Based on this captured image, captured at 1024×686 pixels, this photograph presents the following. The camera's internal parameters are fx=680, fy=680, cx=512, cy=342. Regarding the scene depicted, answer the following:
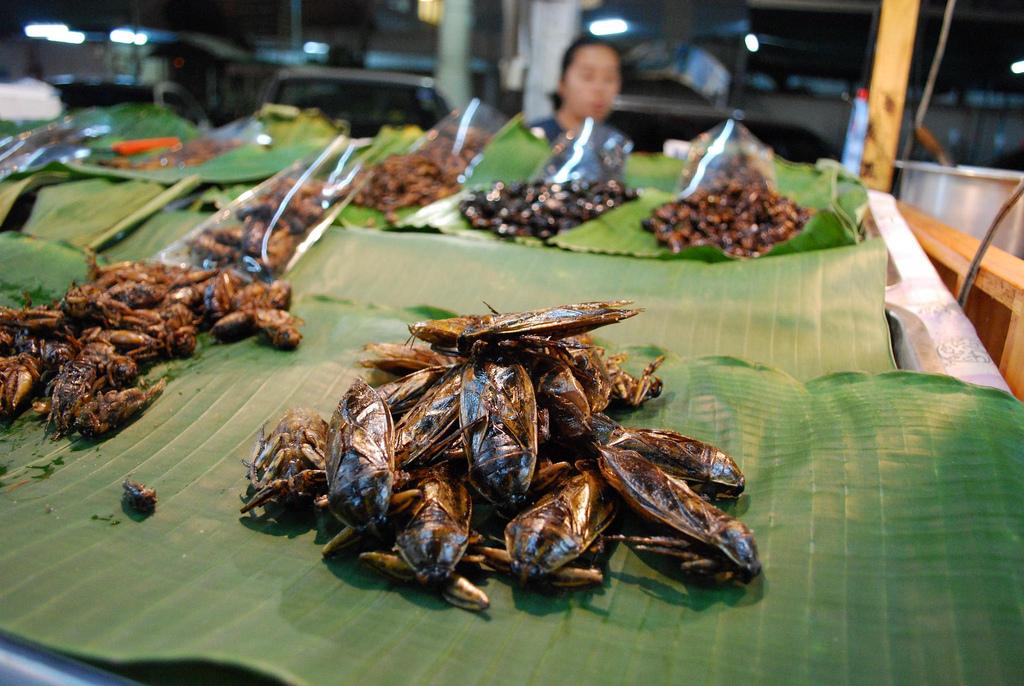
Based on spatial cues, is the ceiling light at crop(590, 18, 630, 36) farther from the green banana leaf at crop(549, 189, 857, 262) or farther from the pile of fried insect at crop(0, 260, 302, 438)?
the pile of fried insect at crop(0, 260, 302, 438)

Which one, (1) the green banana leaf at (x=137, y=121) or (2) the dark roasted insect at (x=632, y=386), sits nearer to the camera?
(2) the dark roasted insect at (x=632, y=386)

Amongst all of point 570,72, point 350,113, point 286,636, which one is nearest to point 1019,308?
point 286,636

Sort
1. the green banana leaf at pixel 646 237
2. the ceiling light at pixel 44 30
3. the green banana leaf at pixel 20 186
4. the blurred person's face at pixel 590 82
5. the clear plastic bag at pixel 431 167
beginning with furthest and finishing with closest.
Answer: the ceiling light at pixel 44 30 < the blurred person's face at pixel 590 82 < the clear plastic bag at pixel 431 167 < the green banana leaf at pixel 20 186 < the green banana leaf at pixel 646 237

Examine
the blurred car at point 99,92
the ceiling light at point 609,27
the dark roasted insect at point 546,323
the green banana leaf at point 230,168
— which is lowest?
the dark roasted insect at point 546,323

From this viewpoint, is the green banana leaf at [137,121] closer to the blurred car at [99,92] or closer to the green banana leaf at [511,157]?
the blurred car at [99,92]

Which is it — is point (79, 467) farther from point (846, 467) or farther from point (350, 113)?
point (350, 113)

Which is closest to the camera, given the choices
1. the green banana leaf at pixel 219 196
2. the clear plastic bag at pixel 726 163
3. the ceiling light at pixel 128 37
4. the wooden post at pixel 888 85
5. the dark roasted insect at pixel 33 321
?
the dark roasted insect at pixel 33 321

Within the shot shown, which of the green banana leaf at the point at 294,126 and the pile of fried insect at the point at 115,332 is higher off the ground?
the green banana leaf at the point at 294,126

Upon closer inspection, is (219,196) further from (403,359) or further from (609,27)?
(609,27)

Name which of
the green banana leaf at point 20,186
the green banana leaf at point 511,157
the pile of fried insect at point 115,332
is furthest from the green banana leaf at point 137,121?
the pile of fried insect at point 115,332
